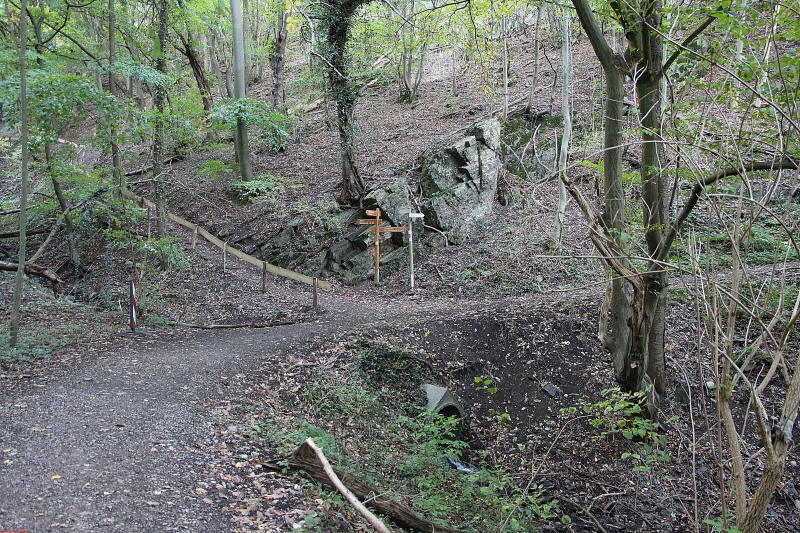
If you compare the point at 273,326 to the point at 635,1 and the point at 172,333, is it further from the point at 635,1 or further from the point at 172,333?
the point at 635,1

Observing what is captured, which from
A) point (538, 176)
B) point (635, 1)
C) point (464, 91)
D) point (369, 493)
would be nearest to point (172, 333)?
point (369, 493)

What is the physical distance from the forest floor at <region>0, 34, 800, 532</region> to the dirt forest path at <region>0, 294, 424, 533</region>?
0.02 m

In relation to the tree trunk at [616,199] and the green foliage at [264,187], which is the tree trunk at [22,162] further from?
the green foliage at [264,187]

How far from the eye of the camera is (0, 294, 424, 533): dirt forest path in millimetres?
3727

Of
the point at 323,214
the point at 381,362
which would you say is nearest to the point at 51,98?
the point at 381,362

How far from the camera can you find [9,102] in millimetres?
7309

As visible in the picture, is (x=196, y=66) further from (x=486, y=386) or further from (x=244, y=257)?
(x=486, y=386)

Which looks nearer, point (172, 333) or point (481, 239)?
point (172, 333)

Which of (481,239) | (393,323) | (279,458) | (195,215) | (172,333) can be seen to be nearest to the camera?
(279,458)

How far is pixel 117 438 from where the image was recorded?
4.84 m

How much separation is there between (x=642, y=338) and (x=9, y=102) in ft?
31.1

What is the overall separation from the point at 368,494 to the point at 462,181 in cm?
1119

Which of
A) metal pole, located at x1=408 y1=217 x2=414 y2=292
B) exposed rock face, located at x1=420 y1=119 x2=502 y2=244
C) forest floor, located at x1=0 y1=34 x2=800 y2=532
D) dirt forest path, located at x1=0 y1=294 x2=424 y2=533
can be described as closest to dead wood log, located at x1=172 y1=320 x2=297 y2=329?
forest floor, located at x1=0 y1=34 x2=800 y2=532

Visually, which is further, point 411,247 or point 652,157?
point 411,247
